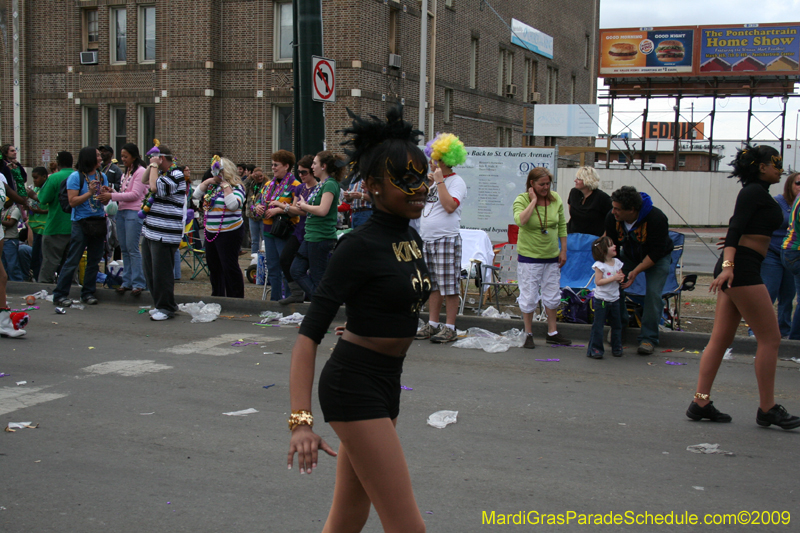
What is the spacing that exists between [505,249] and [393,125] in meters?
7.97

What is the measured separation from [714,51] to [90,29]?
28.6 m

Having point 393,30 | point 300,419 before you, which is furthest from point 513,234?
point 393,30

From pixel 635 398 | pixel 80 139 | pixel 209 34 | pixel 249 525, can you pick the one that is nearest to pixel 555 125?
pixel 209 34

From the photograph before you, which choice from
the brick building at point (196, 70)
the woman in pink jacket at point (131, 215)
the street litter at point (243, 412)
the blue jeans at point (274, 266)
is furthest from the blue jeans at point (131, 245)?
the brick building at point (196, 70)

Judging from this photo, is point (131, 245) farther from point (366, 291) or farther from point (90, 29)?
point (90, 29)

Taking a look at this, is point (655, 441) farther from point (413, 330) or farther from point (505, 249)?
point (505, 249)

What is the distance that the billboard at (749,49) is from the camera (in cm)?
3647

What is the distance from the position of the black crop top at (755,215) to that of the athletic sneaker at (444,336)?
3.80 metres

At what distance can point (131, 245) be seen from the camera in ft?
35.8

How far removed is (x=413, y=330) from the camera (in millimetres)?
2891

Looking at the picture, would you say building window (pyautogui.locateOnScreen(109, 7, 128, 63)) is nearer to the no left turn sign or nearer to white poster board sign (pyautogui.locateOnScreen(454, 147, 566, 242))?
white poster board sign (pyautogui.locateOnScreen(454, 147, 566, 242))

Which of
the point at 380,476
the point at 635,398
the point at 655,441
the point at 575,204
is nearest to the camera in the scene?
the point at 380,476

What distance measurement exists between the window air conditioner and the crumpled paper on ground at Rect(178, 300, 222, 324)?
2187 centimetres

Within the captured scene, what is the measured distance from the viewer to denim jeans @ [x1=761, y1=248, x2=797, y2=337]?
28.2 feet
